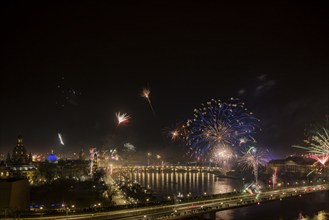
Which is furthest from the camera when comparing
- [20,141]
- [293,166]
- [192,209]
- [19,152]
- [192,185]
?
[293,166]

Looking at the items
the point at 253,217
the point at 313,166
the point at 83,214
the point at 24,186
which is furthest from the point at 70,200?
the point at 313,166

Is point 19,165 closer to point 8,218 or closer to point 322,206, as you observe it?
point 8,218

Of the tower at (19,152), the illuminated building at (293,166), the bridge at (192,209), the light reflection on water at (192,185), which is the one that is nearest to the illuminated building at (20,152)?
the tower at (19,152)

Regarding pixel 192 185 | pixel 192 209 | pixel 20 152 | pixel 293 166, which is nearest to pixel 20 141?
pixel 20 152

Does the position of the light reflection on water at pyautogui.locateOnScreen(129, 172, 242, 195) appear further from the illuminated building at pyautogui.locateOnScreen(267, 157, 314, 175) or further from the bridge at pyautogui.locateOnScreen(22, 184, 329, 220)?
the illuminated building at pyautogui.locateOnScreen(267, 157, 314, 175)

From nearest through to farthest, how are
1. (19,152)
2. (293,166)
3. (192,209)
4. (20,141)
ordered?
(192,209) → (19,152) → (20,141) → (293,166)

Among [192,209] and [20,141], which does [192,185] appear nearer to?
[20,141]

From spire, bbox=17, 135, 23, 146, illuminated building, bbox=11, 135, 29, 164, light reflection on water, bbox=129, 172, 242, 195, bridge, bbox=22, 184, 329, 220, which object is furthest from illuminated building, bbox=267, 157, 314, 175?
spire, bbox=17, 135, 23, 146
